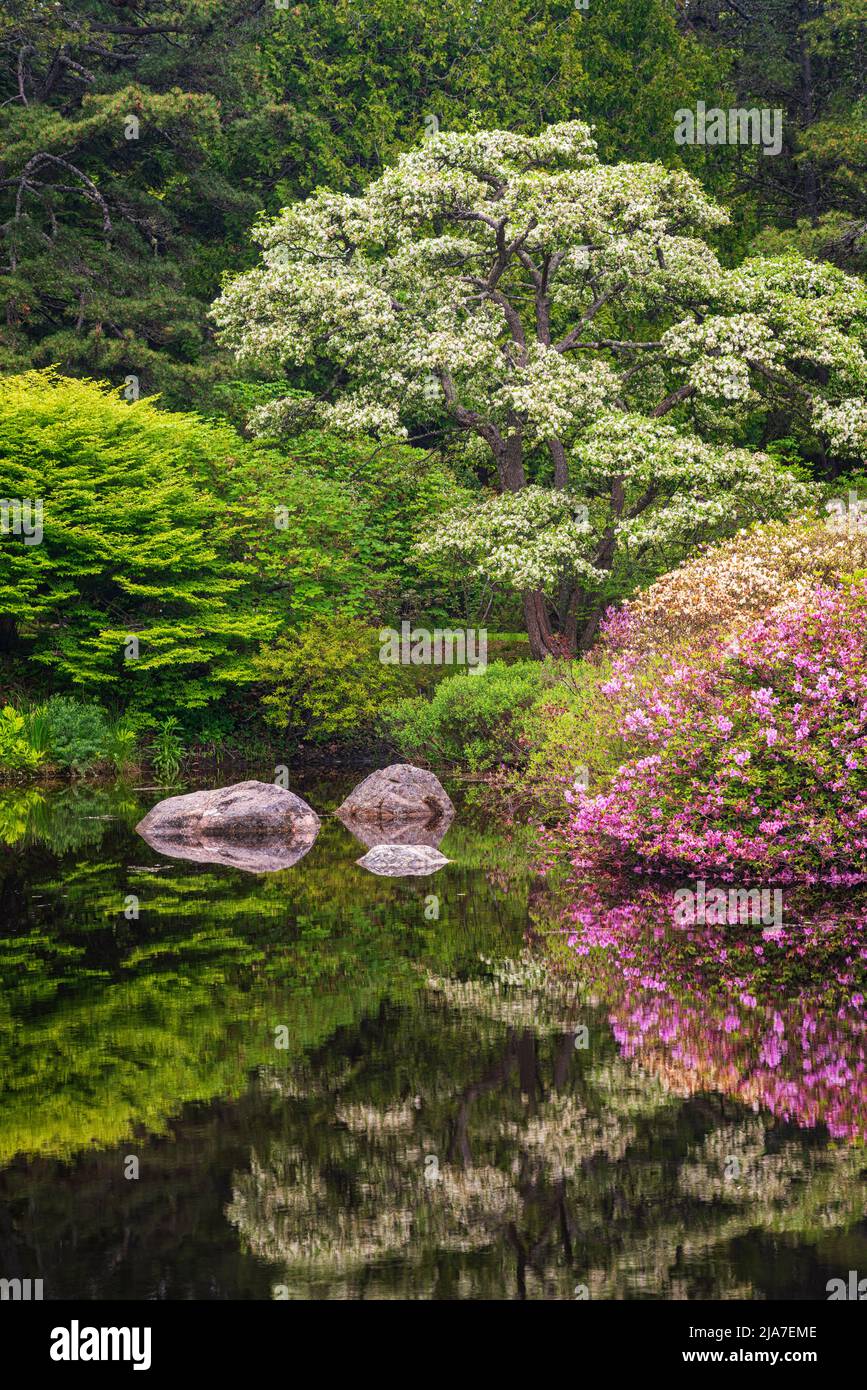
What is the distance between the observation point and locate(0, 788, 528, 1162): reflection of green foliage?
7215mm

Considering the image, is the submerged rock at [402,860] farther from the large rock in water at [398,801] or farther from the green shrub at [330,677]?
the green shrub at [330,677]

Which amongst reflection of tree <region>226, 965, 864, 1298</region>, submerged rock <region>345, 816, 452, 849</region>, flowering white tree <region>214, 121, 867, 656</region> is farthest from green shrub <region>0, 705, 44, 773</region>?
reflection of tree <region>226, 965, 864, 1298</region>

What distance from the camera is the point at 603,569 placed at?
24.3 metres

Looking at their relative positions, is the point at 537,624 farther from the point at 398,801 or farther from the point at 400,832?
the point at 400,832

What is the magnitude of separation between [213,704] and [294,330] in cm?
645

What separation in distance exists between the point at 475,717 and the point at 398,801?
9.97 feet

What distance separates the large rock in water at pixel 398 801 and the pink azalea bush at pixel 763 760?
5641mm

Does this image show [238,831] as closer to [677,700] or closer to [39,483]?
[677,700]

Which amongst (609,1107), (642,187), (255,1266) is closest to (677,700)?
(609,1107)

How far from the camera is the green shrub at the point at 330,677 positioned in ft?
79.7

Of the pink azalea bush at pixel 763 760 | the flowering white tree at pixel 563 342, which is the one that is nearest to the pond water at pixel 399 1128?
the pink azalea bush at pixel 763 760

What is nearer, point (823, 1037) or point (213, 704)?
point (823, 1037)

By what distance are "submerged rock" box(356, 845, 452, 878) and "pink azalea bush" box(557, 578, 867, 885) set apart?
1871mm

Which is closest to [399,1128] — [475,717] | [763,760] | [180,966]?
[180,966]
